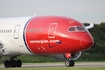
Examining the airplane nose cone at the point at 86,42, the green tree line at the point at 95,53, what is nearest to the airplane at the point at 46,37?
the airplane nose cone at the point at 86,42

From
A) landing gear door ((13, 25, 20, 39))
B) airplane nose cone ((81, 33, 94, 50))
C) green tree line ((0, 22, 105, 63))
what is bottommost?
green tree line ((0, 22, 105, 63))

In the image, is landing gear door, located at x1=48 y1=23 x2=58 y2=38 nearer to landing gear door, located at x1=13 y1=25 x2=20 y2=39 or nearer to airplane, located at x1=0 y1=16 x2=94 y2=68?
airplane, located at x1=0 y1=16 x2=94 y2=68

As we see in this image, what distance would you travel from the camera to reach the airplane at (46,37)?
3803 cm

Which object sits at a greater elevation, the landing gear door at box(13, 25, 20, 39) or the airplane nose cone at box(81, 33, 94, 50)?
the landing gear door at box(13, 25, 20, 39)

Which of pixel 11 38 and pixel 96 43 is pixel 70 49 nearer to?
pixel 11 38

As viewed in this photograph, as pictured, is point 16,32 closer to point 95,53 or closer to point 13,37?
point 13,37

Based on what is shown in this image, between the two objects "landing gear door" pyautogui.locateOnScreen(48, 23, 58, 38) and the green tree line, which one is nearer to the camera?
"landing gear door" pyautogui.locateOnScreen(48, 23, 58, 38)

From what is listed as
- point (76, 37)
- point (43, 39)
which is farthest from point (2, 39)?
point (76, 37)

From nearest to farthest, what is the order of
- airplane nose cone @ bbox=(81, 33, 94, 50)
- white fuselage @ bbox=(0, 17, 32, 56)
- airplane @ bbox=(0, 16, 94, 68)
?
airplane nose cone @ bbox=(81, 33, 94, 50), airplane @ bbox=(0, 16, 94, 68), white fuselage @ bbox=(0, 17, 32, 56)

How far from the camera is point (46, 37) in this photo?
39.2 meters

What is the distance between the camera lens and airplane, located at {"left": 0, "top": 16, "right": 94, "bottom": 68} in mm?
38031

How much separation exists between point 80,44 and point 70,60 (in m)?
1.72

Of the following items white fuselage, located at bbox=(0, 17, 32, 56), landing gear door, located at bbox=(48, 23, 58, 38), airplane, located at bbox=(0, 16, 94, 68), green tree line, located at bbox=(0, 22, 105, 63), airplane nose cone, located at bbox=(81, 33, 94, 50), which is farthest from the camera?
green tree line, located at bbox=(0, 22, 105, 63)

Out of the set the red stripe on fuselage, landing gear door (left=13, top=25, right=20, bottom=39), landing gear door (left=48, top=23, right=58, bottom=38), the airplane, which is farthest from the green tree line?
landing gear door (left=48, top=23, right=58, bottom=38)
